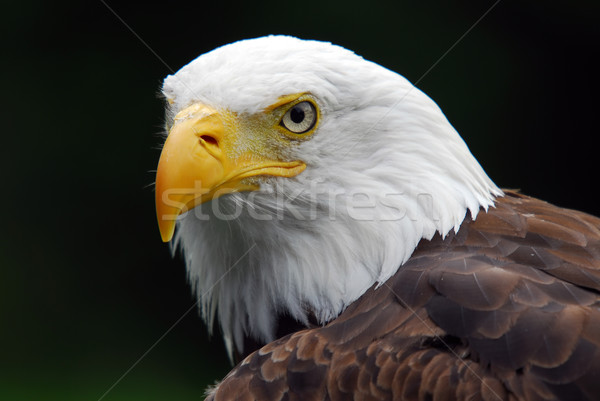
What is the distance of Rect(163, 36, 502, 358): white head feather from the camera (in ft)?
7.91

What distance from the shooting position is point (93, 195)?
5707 mm

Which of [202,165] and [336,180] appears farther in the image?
[336,180]

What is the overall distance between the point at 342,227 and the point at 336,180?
0.15 meters

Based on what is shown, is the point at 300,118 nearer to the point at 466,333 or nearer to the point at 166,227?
the point at 166,227

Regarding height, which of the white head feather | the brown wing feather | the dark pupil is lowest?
the brown wing feather

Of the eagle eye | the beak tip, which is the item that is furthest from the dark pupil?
the beak tip

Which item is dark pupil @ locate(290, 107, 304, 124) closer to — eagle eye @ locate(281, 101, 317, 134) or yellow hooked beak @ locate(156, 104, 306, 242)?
eagle eye @ locate(281, 101, 317, 134)

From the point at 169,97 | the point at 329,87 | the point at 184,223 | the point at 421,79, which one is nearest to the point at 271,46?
the point at 329,87

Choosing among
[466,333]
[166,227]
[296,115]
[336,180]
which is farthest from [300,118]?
[466,333]

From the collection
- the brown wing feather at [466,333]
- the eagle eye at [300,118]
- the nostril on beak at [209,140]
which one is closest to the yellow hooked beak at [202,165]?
the nostril on beak at [209,140]

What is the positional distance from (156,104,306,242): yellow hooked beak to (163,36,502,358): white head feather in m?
0.05

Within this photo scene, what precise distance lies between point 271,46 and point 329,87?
0.22m

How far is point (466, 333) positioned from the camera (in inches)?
78.8

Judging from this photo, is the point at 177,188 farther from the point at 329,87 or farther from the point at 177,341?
the point at 177,341
